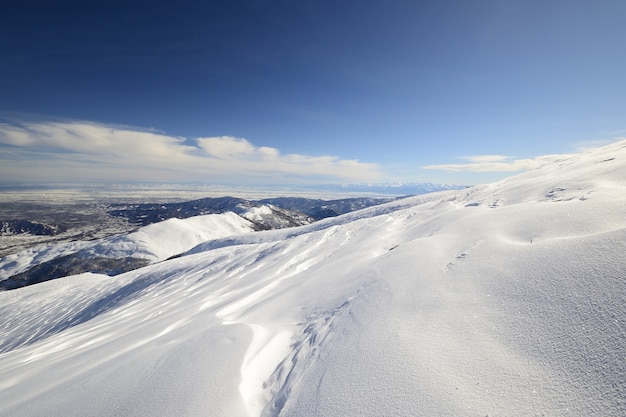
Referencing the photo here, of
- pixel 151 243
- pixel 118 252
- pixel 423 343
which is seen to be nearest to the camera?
pixel 423 343

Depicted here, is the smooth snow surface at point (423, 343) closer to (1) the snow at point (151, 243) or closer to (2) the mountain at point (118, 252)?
(2) the mountain at point (118, 252)

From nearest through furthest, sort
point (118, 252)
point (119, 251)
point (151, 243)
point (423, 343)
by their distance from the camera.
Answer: point (423, 343) < point (118, 252) < point (119, 251) < point (151, 243)

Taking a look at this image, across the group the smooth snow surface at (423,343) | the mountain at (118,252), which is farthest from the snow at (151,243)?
the smooth snow surface at (423,343)

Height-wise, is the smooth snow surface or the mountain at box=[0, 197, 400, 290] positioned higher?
the smooth snow surface

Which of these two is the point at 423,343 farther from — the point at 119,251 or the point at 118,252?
the point at 119,251

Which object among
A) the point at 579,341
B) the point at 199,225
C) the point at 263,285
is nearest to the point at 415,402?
the point at 579,341

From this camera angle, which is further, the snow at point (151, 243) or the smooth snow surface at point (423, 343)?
the snow at point (151, 243)

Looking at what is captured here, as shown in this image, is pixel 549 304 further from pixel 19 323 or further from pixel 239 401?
→ pixel 19 323

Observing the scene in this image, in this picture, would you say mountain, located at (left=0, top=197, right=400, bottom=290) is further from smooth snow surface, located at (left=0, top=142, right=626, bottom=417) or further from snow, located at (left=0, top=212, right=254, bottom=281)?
smooth snow surface, located at (left=0, top=142, right=626, bottom=417)

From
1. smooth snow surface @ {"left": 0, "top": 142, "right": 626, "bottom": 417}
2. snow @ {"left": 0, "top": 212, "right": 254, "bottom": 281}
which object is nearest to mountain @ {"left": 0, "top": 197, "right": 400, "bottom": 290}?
snow @ {"left": 0, "top": 212, "right": 254, "bottom": 281}

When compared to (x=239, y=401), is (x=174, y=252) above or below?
below

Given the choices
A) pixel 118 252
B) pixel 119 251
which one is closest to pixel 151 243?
pixel 119 251

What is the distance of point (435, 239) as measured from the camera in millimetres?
7941

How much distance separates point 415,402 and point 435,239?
585cm
